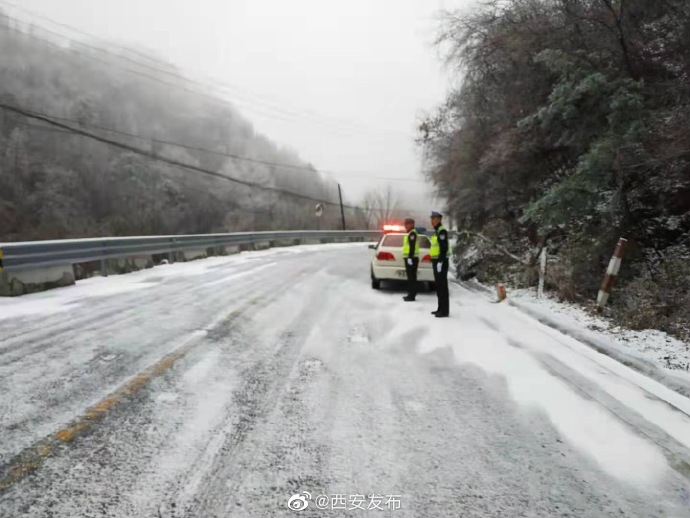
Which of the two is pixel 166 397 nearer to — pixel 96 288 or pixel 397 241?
pixel 96 288

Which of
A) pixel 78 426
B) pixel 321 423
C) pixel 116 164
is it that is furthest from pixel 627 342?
pixel 116 164

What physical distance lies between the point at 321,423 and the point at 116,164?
83.7 meters

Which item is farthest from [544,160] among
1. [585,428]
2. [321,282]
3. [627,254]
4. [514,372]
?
[585,428]

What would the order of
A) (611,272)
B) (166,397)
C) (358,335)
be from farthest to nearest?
1. (611,272)
2. (358,335)
3. (166,397)

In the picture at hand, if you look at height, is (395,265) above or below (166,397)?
above

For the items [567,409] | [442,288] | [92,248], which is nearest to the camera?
[567,409]

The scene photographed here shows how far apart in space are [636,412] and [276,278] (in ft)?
28.0

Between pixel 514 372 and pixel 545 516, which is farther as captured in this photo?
pixel 514 372

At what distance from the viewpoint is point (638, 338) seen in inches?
214

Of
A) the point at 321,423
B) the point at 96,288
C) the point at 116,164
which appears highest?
the point at 116,164

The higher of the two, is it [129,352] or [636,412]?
[129,352]

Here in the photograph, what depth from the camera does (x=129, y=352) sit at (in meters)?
4.46

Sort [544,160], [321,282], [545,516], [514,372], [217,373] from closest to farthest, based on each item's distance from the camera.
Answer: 1. [545,516]
2. [217,373]
3. [514,372]
4. [321,282]
5. [544,160]

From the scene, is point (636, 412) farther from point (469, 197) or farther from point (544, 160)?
point (469, 197)
